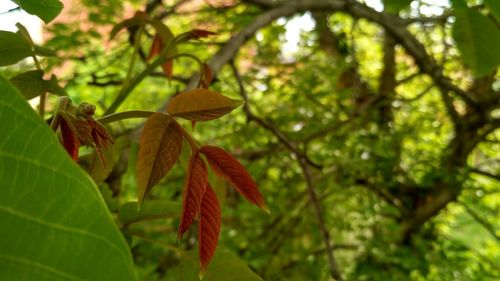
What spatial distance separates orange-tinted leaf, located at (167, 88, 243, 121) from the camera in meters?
0.37

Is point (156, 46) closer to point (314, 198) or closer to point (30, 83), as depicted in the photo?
point (30, 83)

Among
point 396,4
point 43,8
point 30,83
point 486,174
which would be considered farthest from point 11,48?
point 486,174

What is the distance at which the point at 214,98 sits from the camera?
14.5 inches

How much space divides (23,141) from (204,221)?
168 mm

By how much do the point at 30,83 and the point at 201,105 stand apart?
0.64 ft

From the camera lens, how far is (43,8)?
0.34m

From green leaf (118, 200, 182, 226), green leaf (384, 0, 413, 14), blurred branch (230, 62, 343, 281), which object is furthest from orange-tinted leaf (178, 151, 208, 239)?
blurred branch (230, 62, 343, 281)

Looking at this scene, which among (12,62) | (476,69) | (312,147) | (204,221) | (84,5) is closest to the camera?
(204,221)

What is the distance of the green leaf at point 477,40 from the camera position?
71 centimetres

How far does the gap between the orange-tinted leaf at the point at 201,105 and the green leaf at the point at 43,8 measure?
9 centimetres

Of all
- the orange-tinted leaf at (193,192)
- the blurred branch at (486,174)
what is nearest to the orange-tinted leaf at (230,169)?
the orange-tinted leaf at (193,192)

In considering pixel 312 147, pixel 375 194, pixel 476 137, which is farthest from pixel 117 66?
pixel 476 137

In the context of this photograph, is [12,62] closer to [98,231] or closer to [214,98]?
[214,98]

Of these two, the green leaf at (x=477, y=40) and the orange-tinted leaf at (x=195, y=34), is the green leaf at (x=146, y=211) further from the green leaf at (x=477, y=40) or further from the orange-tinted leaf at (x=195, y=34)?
the green leaf at (x=477, y=40)
